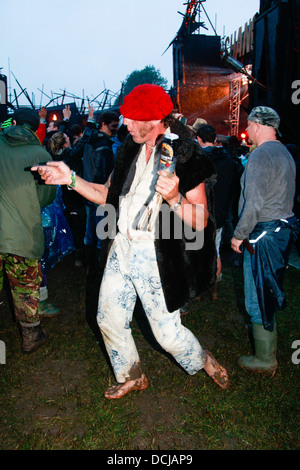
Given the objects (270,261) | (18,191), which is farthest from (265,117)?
(18,191)

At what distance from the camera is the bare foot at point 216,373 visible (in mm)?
3021

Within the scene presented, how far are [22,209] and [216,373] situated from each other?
8.08ft

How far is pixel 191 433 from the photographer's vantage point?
2.64 meters

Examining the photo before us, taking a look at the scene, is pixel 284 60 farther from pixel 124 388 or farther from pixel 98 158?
pixel 124 388

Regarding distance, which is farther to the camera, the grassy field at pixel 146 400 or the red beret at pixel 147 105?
the grassy field at pixel 146 400

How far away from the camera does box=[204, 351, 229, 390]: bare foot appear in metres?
3.02

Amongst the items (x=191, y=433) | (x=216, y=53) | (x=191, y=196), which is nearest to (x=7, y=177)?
(x=191, y=196)

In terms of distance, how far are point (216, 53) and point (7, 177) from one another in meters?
28.4

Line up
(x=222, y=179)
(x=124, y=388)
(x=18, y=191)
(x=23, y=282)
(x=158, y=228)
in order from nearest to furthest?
1. (x=158, y=228)
2. (x=124, y=388)
3. (x=18, y=191)
4. (x=23, y=282)
5. (x=222, y=179)

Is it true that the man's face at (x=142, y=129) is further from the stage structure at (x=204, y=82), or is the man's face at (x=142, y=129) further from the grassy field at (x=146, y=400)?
the stage structure at (x=204, y=82)

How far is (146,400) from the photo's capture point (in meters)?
3.03

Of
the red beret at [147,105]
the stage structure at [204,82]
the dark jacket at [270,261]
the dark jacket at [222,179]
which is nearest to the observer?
Answer: the red beret at [147,105]

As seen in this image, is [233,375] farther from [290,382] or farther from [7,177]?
[7,177]

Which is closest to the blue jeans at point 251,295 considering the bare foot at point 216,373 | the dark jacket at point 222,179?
the bare foot at point 216,373
